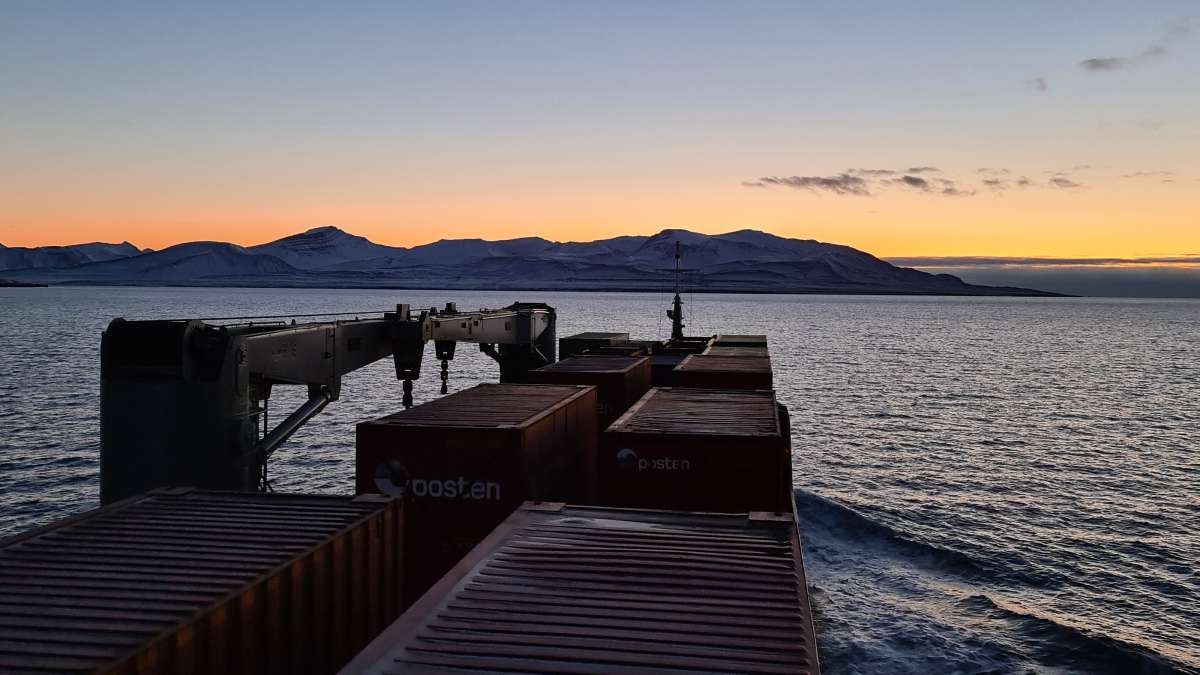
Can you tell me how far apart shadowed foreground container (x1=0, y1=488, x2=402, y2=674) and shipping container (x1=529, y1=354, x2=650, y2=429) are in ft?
43.8

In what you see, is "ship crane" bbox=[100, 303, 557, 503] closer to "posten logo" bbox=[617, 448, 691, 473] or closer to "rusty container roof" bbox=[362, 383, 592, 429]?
"rusty container roof" bbox=[362, 383, 592, 429]

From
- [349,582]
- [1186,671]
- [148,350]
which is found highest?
[148,350]

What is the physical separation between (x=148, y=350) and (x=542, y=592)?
13.3 meters

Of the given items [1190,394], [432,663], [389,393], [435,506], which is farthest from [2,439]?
[1190,394]

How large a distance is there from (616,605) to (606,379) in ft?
60.3

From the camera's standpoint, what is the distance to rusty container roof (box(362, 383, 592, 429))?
17250mm

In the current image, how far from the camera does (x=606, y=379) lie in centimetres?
2780

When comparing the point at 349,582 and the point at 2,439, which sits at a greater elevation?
the point at 349,582

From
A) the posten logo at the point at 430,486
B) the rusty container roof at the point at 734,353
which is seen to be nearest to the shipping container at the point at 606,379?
the rusty container roof at the point at 734,353

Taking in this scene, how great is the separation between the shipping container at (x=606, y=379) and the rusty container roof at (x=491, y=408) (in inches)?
125

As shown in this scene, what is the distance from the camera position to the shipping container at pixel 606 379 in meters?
27.6

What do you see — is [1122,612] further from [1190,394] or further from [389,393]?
[1190,394]

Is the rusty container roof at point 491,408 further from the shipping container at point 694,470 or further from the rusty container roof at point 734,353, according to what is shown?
the rusty container roof at point 734,353

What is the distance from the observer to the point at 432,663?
8.10m
